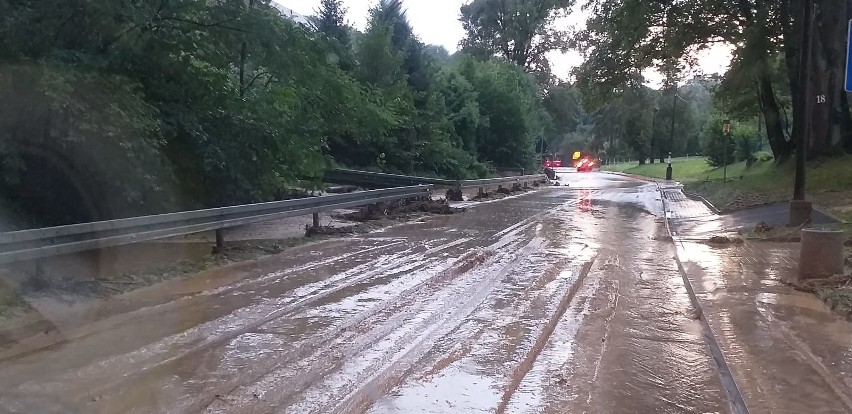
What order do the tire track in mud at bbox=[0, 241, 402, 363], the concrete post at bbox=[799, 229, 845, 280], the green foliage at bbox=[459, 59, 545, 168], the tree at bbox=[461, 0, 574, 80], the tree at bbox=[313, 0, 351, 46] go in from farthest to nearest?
the tree at bbox=[461, 0, 574, 80]
the green foliage at bbox=[459, 59, 545, 168]
the tree at bbox=[313, 0, 351, 46]
the concrete post at bbox=[799, 229, 845, 280]
the tire track in mud at bbox=[0, 241, 402, 363]

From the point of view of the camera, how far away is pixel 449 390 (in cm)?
607

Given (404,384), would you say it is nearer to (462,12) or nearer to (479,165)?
(479,165)

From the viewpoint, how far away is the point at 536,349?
732 centimetres

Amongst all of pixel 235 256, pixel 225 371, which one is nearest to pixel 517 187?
pixel 235 256

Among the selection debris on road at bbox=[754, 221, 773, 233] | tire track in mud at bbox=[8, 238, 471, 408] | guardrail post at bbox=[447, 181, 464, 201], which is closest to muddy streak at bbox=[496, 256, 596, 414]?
tire track in mud at bbox=[8, 238, 471, 408]

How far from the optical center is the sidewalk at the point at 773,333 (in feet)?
20.1

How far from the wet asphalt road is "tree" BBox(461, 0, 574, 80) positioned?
5989 cm

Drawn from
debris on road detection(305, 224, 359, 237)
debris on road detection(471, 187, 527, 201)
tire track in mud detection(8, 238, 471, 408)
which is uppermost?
debris on road detection(305, 224, 359, 237)

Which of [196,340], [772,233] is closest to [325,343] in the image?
[196,340]

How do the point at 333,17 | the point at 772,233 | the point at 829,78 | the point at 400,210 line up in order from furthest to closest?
1. the point at 333,17
2. the point at 829,78
3. the point at 400,210
4. the point at 772,233

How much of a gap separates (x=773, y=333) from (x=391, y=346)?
158 inches

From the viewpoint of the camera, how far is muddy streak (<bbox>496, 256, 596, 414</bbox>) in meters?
5.96

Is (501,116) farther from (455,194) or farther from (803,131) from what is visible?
(803,131)

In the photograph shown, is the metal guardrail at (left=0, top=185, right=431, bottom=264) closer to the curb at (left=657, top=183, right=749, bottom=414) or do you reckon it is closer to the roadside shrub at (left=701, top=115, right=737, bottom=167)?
the curb at (left=657, top=183, right=749, bottom=414)
